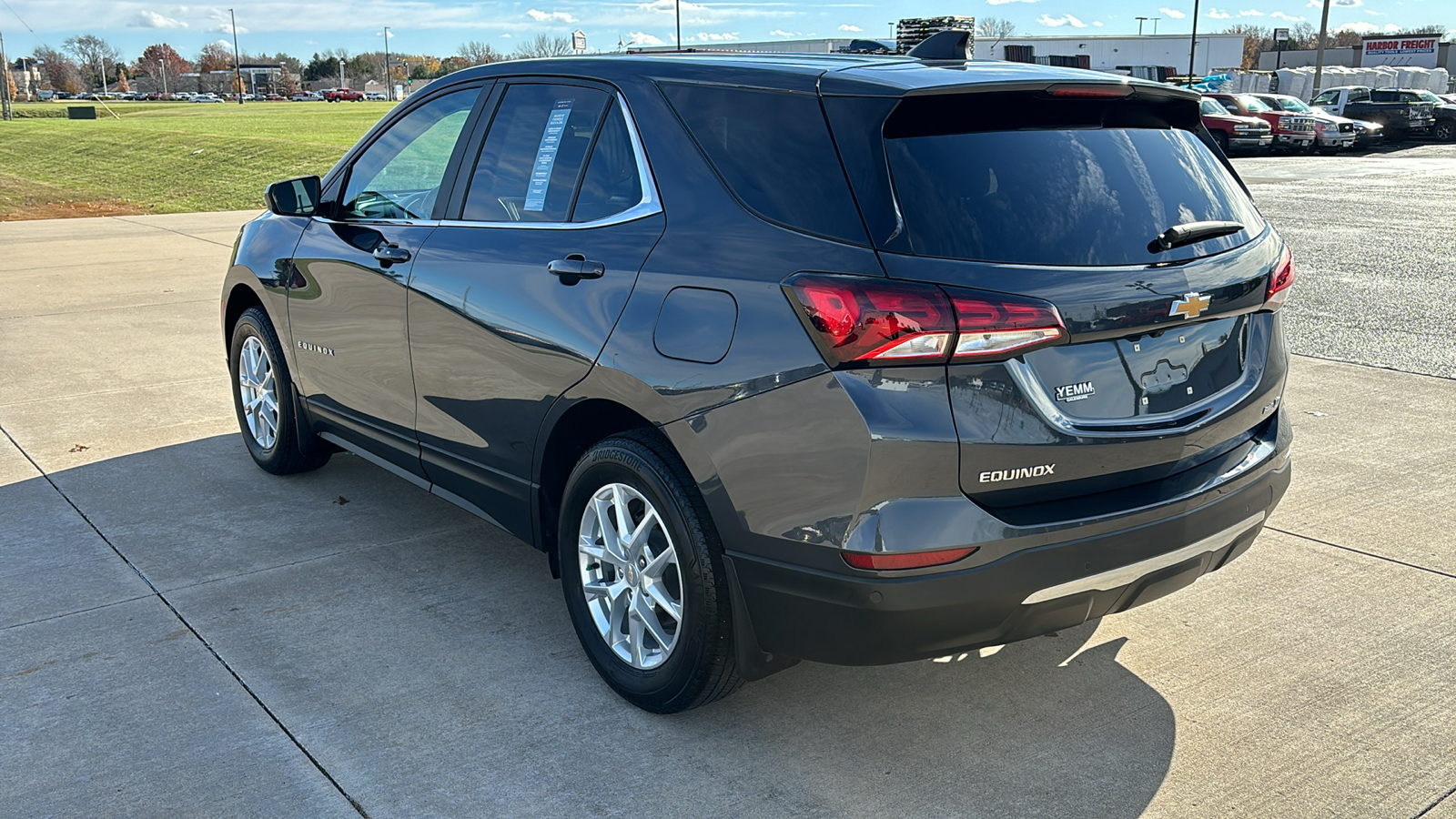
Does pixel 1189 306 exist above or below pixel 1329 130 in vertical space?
above

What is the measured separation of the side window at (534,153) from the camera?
371cm

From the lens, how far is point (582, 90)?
3773mm

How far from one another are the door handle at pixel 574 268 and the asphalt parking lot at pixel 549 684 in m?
1.20

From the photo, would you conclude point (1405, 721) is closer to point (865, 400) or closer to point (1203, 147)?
point (1203, 147)

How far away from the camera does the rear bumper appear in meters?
2.82

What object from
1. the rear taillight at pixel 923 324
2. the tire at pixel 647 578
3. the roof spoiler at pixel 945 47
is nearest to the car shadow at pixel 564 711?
the tire at pixel 647 578

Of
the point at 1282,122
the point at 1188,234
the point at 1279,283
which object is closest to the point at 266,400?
the point at 1188,234

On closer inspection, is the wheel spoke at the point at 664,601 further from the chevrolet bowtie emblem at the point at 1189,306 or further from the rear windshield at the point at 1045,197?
the chevrolet bowtie emblem at the point at 1189,306

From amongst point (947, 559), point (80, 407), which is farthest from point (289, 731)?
point (80, 407)

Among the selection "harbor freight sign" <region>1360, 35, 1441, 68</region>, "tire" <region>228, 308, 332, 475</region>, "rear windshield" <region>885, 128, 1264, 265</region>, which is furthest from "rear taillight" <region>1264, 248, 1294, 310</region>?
"harbor freight sign" <region>1360, 35, 1441, 68</region>

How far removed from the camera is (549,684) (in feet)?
12.0

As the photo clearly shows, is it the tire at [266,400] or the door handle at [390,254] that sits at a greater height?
the door handle at [390,254]

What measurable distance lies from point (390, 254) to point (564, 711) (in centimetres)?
180

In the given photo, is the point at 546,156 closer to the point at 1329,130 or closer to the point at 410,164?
the point at 410,164
